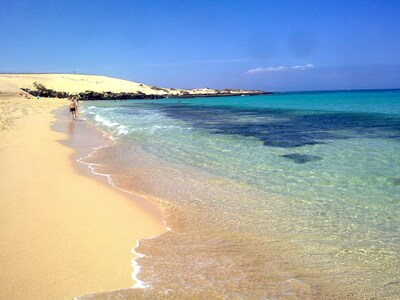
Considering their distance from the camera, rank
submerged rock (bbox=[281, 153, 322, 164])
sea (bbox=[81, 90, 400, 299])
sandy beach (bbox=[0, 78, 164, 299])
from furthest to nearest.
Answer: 1. submerged rock (bbox=[281, 153, 322, 164])
2. sea (bbox=[81, 90, 400, 299])
3. sandy beach (bbox=[0, 78, 164, 299])

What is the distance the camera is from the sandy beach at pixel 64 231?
3.85m

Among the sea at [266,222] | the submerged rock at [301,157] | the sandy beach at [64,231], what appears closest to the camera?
the sandy beach at [64,231]

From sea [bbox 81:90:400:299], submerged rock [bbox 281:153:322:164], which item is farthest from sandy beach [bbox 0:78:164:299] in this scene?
submerged rock [bbox 281:153:322:164]

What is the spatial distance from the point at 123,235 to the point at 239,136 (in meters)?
12.5

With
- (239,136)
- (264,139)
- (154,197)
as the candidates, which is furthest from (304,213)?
(239,136)

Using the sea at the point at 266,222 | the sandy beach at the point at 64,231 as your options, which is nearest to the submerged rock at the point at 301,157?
the sea at the point at 266,222

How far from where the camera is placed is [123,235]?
5297mm

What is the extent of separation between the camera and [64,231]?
5203mm

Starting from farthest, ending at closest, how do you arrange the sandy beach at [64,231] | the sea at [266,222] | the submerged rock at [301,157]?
the submerged rock at [301,157]
the sea at [266,222]
the sandy beach at [64,231]

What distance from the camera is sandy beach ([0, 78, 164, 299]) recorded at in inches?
151

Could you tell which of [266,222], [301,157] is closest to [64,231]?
[266,222]

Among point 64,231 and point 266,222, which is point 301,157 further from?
point 64,231

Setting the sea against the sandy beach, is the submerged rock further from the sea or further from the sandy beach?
the sandy beach

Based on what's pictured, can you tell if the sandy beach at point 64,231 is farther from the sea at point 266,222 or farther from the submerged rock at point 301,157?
the submerged rock at point 301,157
